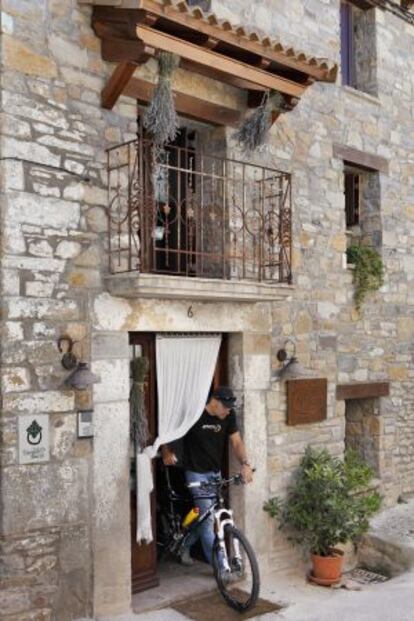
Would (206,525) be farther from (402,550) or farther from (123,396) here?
(402,550)

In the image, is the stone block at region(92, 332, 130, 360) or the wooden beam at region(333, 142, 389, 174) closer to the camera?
the stone block at region(92, 332, 130, 360)

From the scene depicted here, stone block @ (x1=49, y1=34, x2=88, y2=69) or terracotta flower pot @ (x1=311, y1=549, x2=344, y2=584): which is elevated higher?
stone block @ (x1=49, y1=34, x2=88, y2=69)

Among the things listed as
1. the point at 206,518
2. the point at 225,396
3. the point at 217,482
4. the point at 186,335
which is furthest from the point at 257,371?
the point at 206,518

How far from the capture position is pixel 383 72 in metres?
8.59

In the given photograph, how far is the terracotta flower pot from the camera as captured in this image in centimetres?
668

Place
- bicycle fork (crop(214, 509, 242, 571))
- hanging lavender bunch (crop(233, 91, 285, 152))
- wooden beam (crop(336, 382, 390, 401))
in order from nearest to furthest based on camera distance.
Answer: bicycle fork (crop(214, 509, 242, 571)), hanging lavender bunch (crop(233, 91, 285, 152)), wooden beam (crop(336, 382, 390, 401))

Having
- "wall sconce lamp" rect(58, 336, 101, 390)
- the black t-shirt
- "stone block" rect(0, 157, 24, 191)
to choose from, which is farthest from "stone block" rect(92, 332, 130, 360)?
"stone block" rect(0, 157, 24, 191)

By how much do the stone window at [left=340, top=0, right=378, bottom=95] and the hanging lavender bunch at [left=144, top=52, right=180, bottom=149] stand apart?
11.6 feet

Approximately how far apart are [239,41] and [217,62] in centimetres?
25

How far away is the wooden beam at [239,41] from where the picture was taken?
17.0 feet

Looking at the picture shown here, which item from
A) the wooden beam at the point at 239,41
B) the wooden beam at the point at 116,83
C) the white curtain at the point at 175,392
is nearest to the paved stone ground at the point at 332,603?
the white curtain at the point at 175,392

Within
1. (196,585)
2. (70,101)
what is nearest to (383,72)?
(70,101)

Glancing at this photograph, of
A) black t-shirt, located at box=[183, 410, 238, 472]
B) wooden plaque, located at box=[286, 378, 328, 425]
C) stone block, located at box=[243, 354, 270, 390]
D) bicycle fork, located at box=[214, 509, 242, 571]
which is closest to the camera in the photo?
bicycle fork, located at box=[214, 509, 242, 571]

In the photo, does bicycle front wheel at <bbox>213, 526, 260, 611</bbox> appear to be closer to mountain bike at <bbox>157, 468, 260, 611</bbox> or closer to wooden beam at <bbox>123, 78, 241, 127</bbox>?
mountain bike at <bbox>157, 468, 260, 611</bbox>
